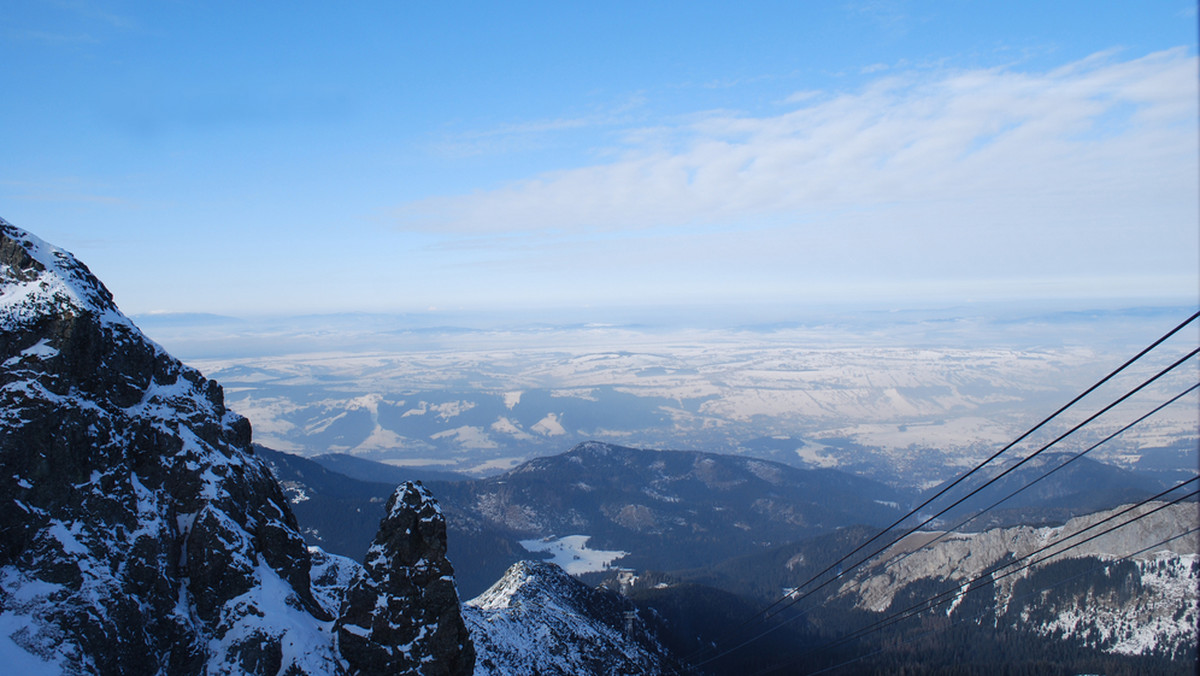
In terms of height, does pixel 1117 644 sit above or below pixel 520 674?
below

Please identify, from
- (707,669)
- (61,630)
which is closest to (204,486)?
(61,630)

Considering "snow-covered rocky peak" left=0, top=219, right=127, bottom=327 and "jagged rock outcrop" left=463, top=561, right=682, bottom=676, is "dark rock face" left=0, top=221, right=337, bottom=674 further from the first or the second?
"jagged rock outcrop" left=463, top=561, right=682, bottom=676

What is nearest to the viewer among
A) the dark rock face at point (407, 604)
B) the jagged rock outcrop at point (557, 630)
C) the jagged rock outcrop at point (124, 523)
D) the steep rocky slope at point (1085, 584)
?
the jagged rock outcrop at point (124, 523)

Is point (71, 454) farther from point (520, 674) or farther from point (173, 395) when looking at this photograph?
point (520, 674)

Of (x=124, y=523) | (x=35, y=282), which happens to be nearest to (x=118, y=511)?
(x=124, y=523)

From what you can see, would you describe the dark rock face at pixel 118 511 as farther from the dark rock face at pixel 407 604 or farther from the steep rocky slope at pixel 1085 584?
the steep rocky slope at pixel 1085 584

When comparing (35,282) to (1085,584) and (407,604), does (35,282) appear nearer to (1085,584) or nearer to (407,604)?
(407,604)

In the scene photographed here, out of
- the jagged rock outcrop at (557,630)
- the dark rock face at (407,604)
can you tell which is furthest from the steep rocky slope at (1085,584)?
the dark rock face at (407,604)
